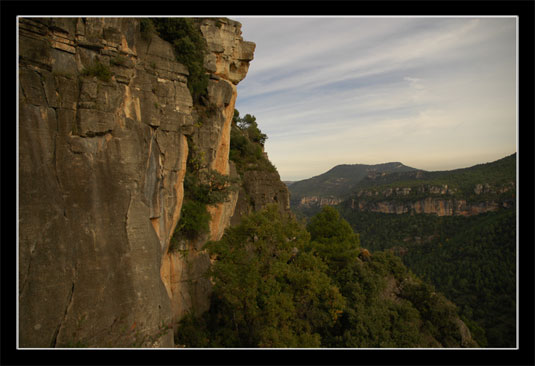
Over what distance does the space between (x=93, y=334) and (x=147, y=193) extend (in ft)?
14.5

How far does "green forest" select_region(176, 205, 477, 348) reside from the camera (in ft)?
36.1

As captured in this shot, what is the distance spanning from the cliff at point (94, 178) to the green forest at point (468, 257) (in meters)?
18.7

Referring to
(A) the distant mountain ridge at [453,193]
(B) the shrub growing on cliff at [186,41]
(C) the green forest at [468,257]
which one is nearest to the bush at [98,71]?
(B) the shrub growing on cliff at [186,41]

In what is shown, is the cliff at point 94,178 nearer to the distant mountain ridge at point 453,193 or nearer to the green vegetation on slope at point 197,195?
the green vegetation on slope at point 197,195

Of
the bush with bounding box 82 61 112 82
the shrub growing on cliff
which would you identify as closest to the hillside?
the shrub growing on cliff

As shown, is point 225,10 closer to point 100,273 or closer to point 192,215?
point 100,273

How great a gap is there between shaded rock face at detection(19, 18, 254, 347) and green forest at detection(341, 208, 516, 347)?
1864 centimetres

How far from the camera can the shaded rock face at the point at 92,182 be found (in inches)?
269

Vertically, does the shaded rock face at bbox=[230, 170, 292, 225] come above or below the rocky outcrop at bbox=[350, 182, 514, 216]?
above

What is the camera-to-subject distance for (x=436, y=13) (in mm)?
5812

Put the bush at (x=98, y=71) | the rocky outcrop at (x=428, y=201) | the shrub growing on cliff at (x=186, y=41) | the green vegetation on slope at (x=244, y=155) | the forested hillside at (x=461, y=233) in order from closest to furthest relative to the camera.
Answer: the bush at (x=98, y=71) < the shrub growing on cliff at (x=186, y=41) < the green vegetation on slope at (x=244, y=155) < the forested hillside at (x=461, y=233) < the rocky outcrop at (x=428, y=201)

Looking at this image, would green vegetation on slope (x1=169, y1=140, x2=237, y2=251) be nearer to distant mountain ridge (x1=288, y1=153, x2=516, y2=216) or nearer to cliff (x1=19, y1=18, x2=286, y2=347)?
cliff (x1=19, y1=18, x2=286, y2=347)

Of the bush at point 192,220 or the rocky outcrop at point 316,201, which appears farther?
the rocky outcrop at point 316,201

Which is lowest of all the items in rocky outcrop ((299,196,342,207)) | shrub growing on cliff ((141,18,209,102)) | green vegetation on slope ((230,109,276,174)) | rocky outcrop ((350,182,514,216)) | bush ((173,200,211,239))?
rocky outcrop ((299,196,342,207))
